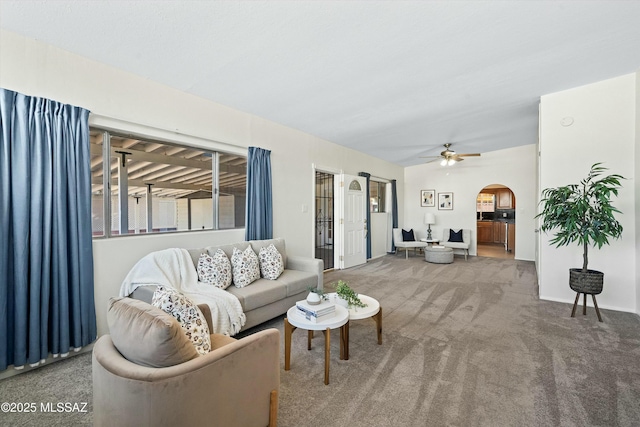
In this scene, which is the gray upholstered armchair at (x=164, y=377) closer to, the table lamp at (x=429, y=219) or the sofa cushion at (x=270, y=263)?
the sofa cushion at (x=270, y=263)

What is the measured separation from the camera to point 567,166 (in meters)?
3.92

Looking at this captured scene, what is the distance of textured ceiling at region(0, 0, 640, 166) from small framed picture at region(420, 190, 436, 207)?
4.48 m

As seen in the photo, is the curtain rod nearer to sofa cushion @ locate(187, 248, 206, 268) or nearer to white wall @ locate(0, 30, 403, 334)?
white wall @ locate(0, 30, 403, 334)

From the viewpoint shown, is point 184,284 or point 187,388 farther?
point 184,284

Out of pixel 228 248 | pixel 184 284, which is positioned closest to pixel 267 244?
pixel 228 248

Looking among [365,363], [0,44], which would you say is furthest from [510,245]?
[0,44]

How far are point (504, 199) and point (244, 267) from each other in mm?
10401

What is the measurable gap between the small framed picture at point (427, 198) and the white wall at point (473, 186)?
0.32 feet

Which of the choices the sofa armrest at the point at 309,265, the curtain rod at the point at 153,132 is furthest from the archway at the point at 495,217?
the curtain rod at the point at 153,132

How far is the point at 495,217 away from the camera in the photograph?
1046cm

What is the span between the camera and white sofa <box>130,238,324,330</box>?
114 inches

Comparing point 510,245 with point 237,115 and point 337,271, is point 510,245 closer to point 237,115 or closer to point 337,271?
point 337,271

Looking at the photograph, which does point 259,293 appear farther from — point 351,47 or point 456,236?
point 456,236

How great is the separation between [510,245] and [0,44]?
445 inches
